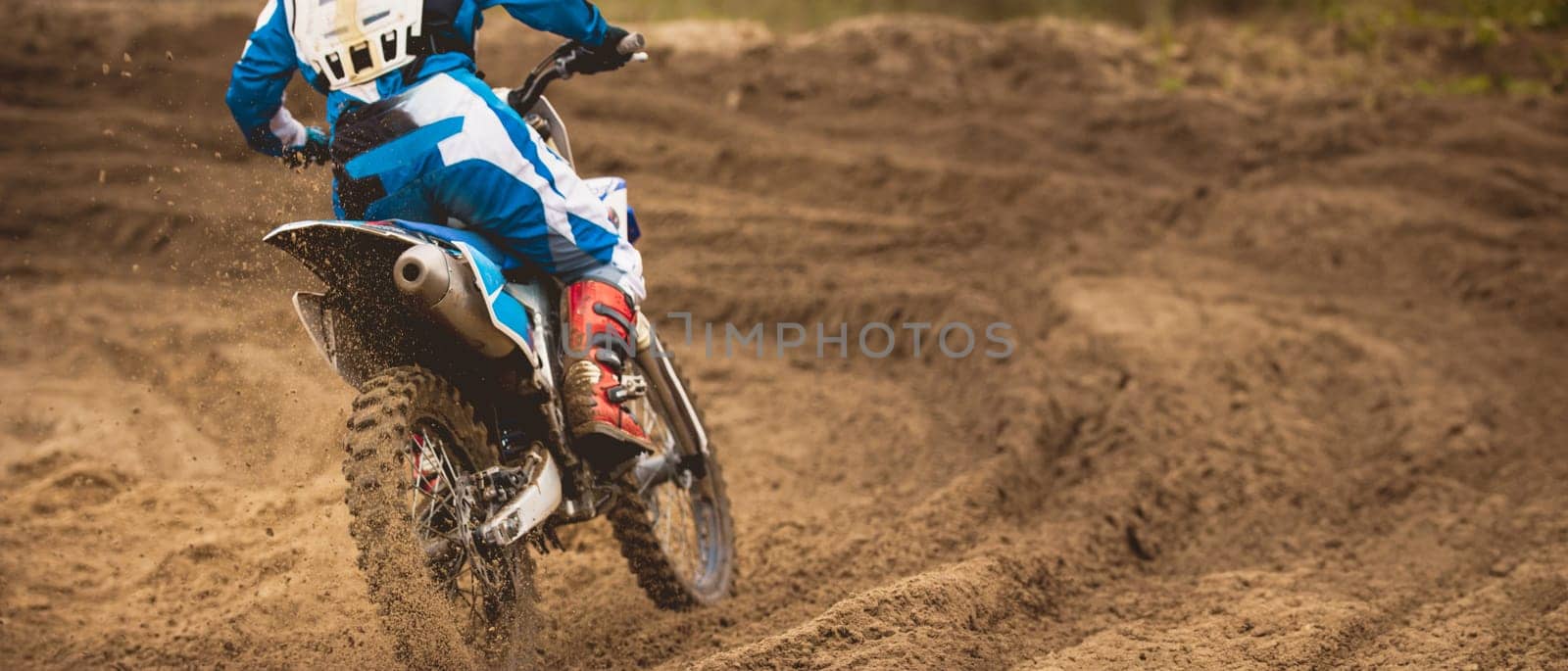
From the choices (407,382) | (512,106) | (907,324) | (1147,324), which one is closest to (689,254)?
(907,324)

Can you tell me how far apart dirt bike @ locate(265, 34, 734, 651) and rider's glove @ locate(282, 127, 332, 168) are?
1.82 feet

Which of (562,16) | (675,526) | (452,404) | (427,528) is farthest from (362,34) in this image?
(675,526)

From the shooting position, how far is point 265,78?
3.63m

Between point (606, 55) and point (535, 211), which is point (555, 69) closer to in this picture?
point (606, 55)

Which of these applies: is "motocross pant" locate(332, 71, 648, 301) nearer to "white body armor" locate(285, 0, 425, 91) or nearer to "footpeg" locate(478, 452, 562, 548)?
Answer: "white body armor" locate(285, 0, 425, 91)

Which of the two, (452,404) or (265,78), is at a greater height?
(265,78)

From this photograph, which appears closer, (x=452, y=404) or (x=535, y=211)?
(x=452, y=404)

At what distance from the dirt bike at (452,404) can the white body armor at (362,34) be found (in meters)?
0.42

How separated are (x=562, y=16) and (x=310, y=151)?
830mm

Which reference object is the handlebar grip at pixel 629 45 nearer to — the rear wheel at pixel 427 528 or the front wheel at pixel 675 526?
the front wheel at pixel 675 526

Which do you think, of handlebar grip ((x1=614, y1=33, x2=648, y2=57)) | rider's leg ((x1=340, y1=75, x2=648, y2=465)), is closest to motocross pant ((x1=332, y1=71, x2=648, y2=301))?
rider's leg ((x1=340, y1=75, x2=648, y2=465))

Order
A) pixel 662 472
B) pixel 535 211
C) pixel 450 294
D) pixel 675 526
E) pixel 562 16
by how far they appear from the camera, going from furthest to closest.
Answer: pixel 675 526
pixel 662 472
pixel 562 16
pixel 535 211
pixel 450 294

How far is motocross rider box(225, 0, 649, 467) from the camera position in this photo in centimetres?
340

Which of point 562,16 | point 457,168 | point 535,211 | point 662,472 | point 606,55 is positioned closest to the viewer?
point 457,168
